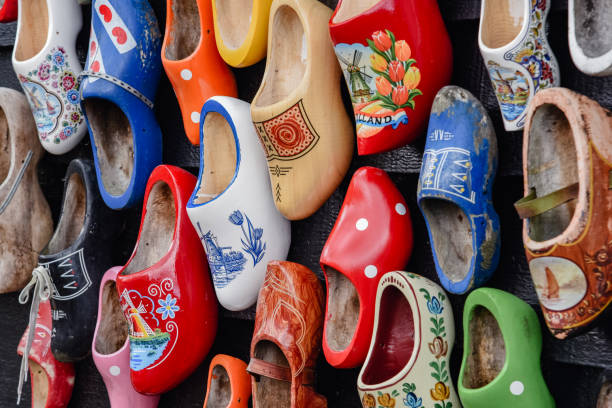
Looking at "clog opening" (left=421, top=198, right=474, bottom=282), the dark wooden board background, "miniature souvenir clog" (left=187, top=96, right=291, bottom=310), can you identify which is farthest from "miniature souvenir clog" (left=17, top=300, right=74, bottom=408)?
"clog opening" (left=421, top=198, right=474, bottom=282)

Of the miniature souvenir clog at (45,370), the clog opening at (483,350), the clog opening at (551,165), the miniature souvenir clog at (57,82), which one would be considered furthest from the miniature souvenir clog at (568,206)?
the miniature souvenir clog at (45,370)

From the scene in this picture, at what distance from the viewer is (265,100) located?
4.38 feet

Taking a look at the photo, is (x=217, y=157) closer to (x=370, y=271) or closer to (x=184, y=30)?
(x=184, y=30)

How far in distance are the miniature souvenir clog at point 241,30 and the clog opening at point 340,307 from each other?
399 mm

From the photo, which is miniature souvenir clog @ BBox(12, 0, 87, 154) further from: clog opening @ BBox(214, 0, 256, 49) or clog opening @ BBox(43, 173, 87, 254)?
clog opening @ BBox(214, 0, 256, 49)

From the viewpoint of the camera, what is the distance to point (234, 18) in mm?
1438

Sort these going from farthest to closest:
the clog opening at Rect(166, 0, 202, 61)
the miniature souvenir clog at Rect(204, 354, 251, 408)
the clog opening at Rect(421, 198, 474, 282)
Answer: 1. the clog opening at Rect(166, 0, 202, 61)
2. the miniature souvenir clog at Rect(204, 354, 251, 408)
3. the clog opening at Rect(421, 198, 474, 282)

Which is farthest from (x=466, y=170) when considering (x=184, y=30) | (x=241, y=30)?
(x=184, y=30)

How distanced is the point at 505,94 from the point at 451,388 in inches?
16.2

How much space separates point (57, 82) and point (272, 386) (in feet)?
2.52

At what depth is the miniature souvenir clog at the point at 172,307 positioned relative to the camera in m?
1.43

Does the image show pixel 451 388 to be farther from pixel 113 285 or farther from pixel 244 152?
pixel 113 285

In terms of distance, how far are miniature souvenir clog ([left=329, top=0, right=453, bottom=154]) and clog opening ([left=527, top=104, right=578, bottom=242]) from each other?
0.20 meters

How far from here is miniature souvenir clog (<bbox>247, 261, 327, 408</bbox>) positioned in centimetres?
127
